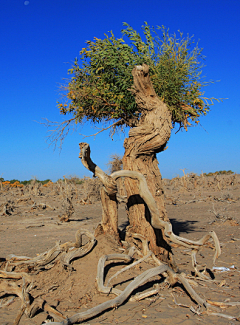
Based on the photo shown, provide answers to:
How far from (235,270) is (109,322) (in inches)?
136

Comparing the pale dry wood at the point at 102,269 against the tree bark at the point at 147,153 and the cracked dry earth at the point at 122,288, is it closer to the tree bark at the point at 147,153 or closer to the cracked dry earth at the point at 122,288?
the cracked dry earth at the point at 122,288

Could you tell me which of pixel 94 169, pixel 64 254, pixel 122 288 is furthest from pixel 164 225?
pixel 64 254

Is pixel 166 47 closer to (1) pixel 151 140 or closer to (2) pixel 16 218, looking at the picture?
(1) pixel 151 140

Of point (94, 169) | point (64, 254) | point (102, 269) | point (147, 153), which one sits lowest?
point (102, 269)

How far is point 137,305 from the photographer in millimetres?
3914

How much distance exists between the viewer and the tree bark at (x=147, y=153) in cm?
580

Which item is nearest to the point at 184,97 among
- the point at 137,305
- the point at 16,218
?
the point at 137,305

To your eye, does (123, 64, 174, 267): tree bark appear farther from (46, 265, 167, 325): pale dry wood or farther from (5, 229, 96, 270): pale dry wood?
(46, 265, 167, 325): pale dry wood

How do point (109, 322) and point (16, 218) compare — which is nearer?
point (109, 322)

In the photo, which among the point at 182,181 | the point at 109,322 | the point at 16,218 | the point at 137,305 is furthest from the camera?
the point at 182,181

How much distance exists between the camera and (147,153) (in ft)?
19.7

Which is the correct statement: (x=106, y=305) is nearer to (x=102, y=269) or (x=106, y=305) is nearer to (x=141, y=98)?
(x=102, y=269)

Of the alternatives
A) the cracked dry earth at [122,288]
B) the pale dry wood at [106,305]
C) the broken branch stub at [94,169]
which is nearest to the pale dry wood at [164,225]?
the broken branch stub at [94,169]

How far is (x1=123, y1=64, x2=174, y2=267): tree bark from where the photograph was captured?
5.80m
